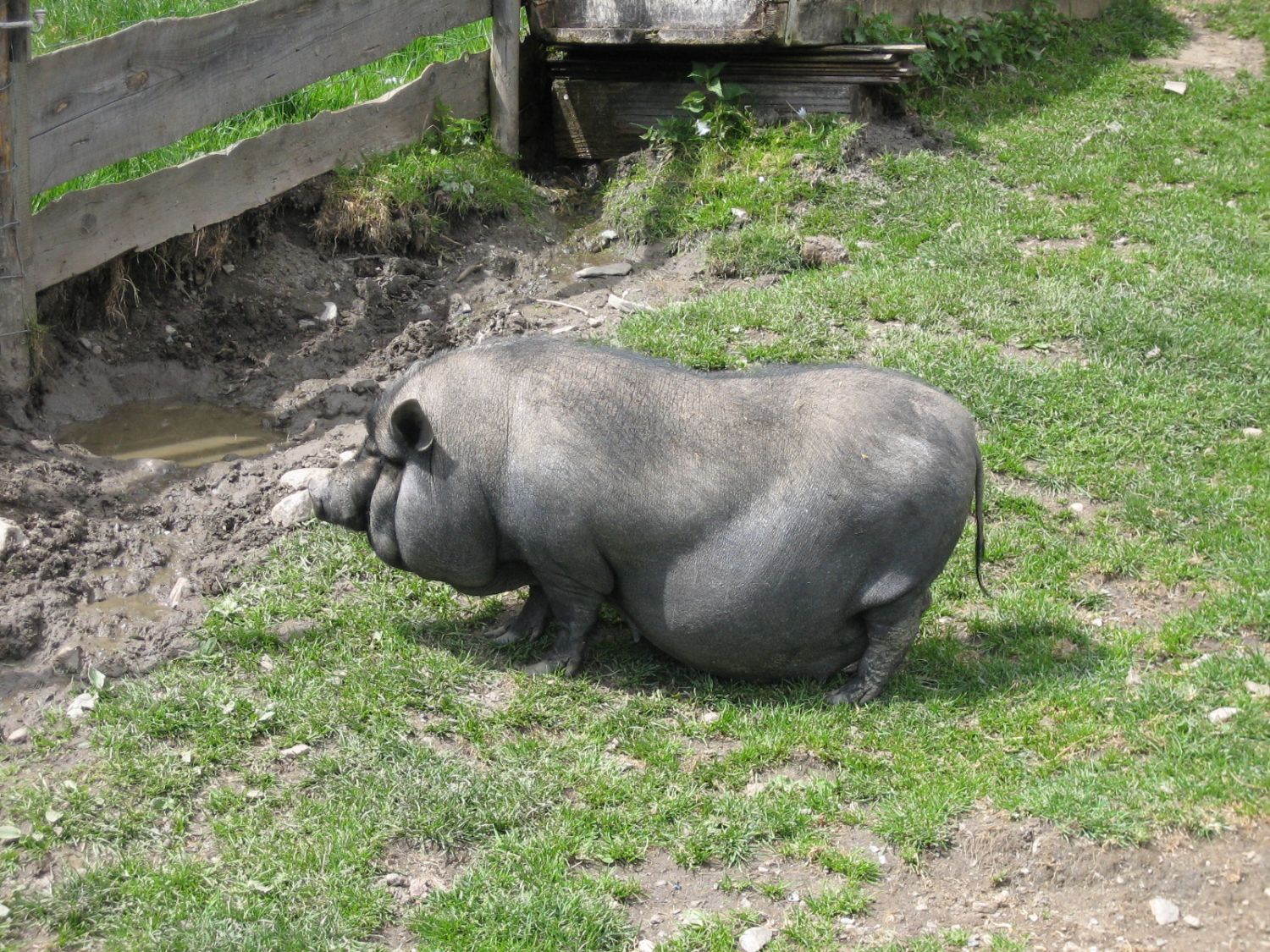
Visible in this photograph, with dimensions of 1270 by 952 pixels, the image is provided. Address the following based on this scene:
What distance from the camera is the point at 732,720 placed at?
5.17 meters

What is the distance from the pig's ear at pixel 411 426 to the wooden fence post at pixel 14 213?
99.8 inches

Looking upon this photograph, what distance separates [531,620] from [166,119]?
11.8 feet

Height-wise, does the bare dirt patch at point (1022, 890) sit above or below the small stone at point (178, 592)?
below

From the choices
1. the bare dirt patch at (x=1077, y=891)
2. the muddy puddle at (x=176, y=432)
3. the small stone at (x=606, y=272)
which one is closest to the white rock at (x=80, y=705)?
the muddy puddle at (x=176, y=432)

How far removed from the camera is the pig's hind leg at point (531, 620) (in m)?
5.73

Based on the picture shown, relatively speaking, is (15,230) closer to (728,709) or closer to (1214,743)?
(728,709)

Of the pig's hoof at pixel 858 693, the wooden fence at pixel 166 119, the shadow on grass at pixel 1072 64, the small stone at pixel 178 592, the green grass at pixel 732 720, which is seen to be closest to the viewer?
the green grass at pixel 732 720

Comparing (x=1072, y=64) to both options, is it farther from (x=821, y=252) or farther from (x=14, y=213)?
(x=14, y=213)

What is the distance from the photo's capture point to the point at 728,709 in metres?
5.25

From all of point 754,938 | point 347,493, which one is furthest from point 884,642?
point 347,493

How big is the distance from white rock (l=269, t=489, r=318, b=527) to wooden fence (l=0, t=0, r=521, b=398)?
156cm

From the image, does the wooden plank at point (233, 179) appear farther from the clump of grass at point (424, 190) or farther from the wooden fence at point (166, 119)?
the clump of grass at point (424, 190)

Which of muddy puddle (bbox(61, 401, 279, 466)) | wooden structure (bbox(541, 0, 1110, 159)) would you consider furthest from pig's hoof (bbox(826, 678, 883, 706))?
wooden structure (bbox(541, 0, 1110, 159))

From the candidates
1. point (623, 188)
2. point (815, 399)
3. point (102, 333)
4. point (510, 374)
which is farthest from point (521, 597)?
point (623, 188)
